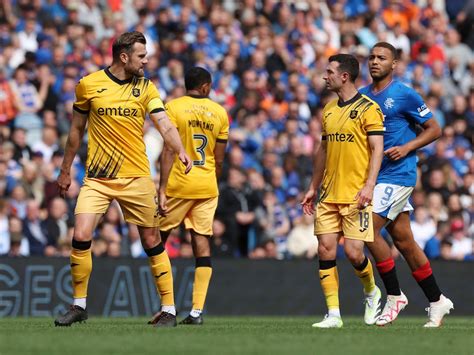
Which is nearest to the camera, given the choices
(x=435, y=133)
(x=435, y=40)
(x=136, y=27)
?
(x=435, y=133)

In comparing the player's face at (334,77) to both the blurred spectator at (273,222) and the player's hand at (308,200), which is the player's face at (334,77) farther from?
the blurred spectator at (273,222)

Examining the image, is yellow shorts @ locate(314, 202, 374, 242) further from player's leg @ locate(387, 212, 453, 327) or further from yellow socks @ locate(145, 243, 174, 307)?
yellow socks @ locate(145, 243, 174, 307)

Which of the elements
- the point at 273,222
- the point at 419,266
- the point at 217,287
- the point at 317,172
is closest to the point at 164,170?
the point at 317,172

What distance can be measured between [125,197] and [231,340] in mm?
2050

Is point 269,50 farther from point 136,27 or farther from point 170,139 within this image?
point 170,139

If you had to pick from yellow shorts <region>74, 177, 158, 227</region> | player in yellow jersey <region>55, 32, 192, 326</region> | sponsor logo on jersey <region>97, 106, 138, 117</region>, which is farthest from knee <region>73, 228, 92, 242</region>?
sponsor logo on jersey <region>97, 106, 138, 117</region>

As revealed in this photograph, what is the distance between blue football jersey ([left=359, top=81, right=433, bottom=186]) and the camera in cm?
1195

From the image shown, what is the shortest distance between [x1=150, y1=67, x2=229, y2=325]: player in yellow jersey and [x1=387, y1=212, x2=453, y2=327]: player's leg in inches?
70.6

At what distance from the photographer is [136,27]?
21.5 meters

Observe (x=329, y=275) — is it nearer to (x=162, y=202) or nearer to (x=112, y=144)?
(x=162, y=202)

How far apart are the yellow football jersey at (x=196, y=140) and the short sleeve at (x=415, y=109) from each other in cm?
181

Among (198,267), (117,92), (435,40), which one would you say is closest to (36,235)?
(198,267)

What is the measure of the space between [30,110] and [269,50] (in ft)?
16.9

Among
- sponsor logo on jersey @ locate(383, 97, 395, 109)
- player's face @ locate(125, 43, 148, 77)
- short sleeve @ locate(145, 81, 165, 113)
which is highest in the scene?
player's face @ locate(125, 43, 148, 77)
